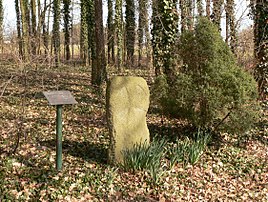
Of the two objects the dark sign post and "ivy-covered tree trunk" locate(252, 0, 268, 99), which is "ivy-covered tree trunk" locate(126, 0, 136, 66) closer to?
"ivy-covered tree trunk" locate(252, 0, 268, 99)

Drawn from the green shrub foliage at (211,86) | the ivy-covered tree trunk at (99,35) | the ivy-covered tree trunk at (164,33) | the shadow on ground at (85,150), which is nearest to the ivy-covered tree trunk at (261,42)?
the ivy-covered tree trunk at (164,33)

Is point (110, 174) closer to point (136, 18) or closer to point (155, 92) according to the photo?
point (155, 92)

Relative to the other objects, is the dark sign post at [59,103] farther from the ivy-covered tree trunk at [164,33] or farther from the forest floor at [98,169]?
the ivy-covered tree trunk at [164,33]

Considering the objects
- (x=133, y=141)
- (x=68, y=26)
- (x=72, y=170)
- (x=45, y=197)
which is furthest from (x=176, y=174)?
(x=68, y=26)

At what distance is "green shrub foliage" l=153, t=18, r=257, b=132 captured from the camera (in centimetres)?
689

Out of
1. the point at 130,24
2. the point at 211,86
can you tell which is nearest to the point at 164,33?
the point at 211,86

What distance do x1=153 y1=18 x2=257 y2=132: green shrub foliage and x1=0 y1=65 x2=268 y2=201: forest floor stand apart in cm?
81

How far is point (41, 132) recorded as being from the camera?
7.26 m

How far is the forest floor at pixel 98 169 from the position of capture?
5176 mm

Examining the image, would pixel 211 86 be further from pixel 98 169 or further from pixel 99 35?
pixel 99 35

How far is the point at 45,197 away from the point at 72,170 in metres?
0.83

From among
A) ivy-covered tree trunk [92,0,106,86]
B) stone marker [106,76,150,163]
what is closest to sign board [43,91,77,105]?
stone marker [106,76,150,163]

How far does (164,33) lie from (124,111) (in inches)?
215

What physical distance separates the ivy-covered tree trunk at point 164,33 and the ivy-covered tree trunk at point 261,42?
8.84ft
